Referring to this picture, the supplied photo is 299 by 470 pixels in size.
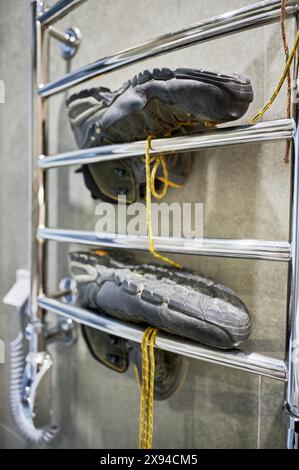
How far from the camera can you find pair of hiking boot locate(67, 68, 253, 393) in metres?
0.33

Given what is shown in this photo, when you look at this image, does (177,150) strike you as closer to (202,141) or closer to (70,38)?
(202,141)

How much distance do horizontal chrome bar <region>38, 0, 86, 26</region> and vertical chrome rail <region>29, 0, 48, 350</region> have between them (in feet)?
0.09

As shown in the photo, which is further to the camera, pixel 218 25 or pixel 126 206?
pixel 126 206

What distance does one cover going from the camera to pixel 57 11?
0.54 metres

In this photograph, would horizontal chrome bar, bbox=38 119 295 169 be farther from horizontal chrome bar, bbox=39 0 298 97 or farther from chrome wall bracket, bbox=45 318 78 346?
chrome wall bracket, bbox=45 318 78 346

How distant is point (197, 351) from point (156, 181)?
0.99 feet

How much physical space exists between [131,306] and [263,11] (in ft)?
1.35

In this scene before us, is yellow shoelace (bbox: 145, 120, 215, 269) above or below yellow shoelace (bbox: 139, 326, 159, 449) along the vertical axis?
above

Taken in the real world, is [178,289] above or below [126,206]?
below

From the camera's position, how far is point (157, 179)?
51 cm

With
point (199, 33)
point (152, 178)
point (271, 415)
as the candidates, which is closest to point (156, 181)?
point (152, 178)

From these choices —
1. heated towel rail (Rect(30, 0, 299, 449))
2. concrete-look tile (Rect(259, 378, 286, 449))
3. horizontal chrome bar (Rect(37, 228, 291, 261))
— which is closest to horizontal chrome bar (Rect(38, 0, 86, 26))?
heated towel rail (Rect(30, 0, 299, 449))
